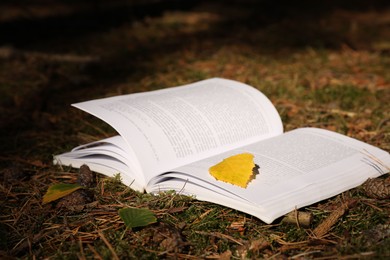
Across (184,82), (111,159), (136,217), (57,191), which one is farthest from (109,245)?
(184,82)


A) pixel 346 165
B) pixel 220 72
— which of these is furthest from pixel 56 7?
pixel 346 165

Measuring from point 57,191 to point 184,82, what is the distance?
1.69 meters

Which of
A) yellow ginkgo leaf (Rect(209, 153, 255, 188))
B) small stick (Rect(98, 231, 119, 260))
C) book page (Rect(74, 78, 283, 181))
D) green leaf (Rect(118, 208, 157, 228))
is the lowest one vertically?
small stick (Rect(98, 231, 119, 260))

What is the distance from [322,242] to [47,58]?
2.96m

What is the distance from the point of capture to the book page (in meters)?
1.75

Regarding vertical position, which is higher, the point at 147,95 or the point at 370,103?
the point at 147,95

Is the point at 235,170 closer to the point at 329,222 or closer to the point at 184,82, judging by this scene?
the point at 329,222

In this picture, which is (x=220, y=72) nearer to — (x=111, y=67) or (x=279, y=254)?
(x=111, y=67)

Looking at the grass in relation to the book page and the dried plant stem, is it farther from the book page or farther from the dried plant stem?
the book page

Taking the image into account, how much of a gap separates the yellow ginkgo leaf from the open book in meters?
0.02

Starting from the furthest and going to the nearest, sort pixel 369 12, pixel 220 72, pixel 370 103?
1. pixel 369 12
2. pixel 220 72
3. pixel 370 103

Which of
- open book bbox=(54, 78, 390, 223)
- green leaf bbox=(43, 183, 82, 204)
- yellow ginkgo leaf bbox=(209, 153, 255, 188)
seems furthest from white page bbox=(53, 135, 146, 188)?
yellow ginkgo leaf bbox=(209, 153, 255, 188)

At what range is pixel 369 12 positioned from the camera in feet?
20.5

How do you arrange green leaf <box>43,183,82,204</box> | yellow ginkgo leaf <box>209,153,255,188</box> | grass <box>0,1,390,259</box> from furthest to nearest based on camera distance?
green leaf <box>43,183,82,204</box>
yellow ginkgo leaf <box>209,153,255,188</box>
grass <box>0,1,390,259</box>
